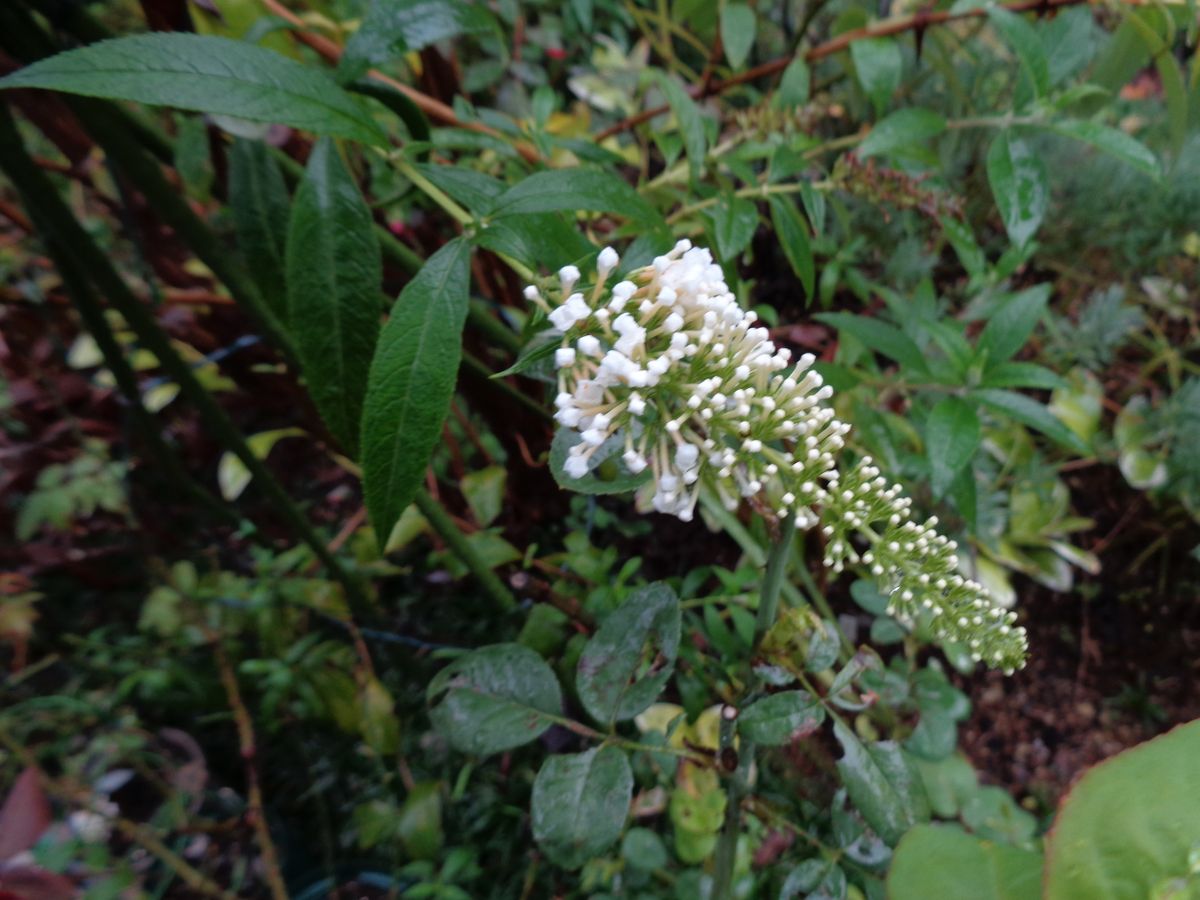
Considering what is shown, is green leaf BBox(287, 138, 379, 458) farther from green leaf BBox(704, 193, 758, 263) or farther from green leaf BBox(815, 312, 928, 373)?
green leaf BBox(815, 312, 928, 373)

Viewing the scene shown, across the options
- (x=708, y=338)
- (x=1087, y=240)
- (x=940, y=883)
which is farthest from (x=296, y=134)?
(x=1087, y=240)

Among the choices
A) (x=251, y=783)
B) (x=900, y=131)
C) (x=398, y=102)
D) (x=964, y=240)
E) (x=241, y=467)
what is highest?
(x=398, y=102)

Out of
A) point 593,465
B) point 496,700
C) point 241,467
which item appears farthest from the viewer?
point 241,467

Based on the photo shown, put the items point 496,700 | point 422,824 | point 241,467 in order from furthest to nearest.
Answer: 1. point 241,467
2. point 422,824
3. point 496,700

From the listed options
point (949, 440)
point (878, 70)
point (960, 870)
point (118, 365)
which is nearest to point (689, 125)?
point (878, 70)

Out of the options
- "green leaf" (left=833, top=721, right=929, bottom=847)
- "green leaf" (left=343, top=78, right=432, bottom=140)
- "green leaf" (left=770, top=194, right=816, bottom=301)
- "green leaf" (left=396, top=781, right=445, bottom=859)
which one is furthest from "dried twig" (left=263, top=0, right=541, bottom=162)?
"green leaf" (left=396, top=781, right=445, bottom=859)

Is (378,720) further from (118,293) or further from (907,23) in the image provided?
(907,23)

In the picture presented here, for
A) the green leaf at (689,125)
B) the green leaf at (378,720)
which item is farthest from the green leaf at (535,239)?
the green leaf at (378,720)

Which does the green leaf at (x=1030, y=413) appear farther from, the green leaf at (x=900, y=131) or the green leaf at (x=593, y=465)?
the green leaf at (x=593, y=465)
